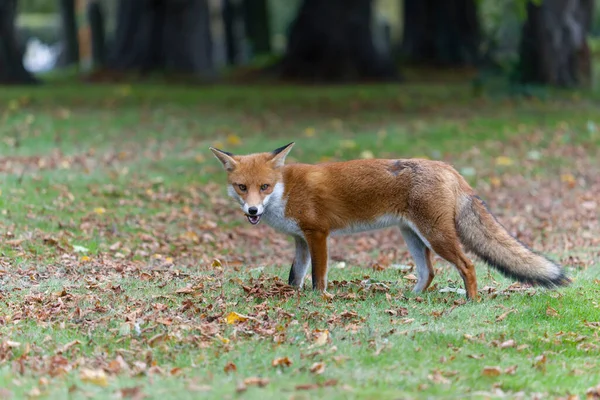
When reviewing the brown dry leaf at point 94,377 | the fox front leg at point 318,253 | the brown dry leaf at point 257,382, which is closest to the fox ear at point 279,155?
the fox front leg at point 318,253

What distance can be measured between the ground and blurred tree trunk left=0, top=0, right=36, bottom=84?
393 cm

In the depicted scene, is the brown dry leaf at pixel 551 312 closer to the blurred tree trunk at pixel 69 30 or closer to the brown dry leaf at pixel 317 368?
the brown dry leaf at pixel 317 368

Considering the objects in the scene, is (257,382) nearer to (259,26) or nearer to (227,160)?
(227,160)

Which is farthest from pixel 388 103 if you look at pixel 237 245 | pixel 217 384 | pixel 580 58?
pixel 217 384

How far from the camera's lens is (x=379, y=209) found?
26.9ft

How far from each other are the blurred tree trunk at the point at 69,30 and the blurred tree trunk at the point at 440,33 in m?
14.8

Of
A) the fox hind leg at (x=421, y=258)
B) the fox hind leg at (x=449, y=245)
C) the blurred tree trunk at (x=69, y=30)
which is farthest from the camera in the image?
the blurred tree trunk at (x=69, y=30)

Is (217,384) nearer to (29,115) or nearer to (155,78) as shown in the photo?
(29,115)

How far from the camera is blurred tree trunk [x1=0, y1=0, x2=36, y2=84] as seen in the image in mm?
24344

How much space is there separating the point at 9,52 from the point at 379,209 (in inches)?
754

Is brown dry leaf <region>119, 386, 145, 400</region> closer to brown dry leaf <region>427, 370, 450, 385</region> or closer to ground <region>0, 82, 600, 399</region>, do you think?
ground <region>0, 82, 600, 399</region>

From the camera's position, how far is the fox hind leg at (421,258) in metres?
8.56

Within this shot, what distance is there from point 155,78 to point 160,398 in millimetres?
22623

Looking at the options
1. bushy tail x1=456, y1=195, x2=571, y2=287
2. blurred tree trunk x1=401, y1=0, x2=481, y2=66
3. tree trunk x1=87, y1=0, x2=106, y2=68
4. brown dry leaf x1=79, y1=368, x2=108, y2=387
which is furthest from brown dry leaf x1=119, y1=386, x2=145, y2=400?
tree trunk x1=87, y1=0, x2=106, y2=68
